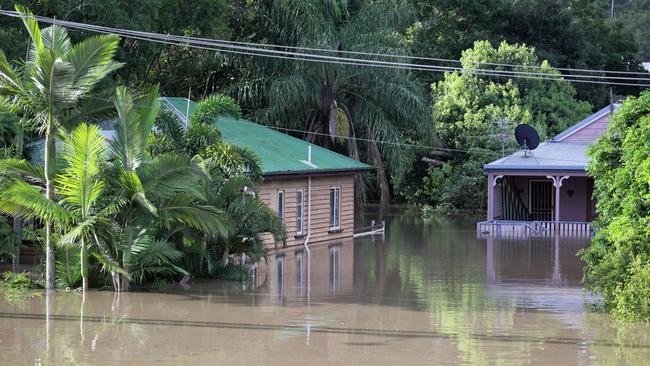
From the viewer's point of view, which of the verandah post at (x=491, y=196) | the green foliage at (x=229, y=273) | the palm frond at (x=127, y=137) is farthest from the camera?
the verandah post at (x=491, y=196)

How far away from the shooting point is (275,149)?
33.9 meters

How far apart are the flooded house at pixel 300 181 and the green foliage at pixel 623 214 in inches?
442

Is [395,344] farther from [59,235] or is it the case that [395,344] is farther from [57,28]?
[57,28]

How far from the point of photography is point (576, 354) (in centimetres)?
1589

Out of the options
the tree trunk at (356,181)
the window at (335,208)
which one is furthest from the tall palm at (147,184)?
the tree trunk at (356,181)

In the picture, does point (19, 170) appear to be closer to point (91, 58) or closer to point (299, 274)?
point (91, 58)

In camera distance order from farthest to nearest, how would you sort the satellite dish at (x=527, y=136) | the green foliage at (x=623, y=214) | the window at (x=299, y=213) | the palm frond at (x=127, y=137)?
the satellite dish at (x=527, y=136)
the window at (x=299, y=213)
the palm frond at (x=127, y=137)
the green foliage at (x=623, y=214)

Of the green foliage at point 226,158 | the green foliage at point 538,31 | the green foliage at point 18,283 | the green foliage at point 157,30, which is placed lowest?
the green foliage at point 18,283

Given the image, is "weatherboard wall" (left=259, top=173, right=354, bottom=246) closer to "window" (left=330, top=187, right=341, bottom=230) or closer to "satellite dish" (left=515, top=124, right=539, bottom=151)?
"window" (left=330, top=187, right=341, bottom=230)

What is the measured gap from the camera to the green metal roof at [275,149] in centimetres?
3131

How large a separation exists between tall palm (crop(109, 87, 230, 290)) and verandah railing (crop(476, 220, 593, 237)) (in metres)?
19.4

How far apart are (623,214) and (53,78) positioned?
424 inches

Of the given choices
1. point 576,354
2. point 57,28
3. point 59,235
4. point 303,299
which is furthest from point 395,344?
point 57,28

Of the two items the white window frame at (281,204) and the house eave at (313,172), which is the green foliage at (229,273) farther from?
the white window frame at (281,204)
